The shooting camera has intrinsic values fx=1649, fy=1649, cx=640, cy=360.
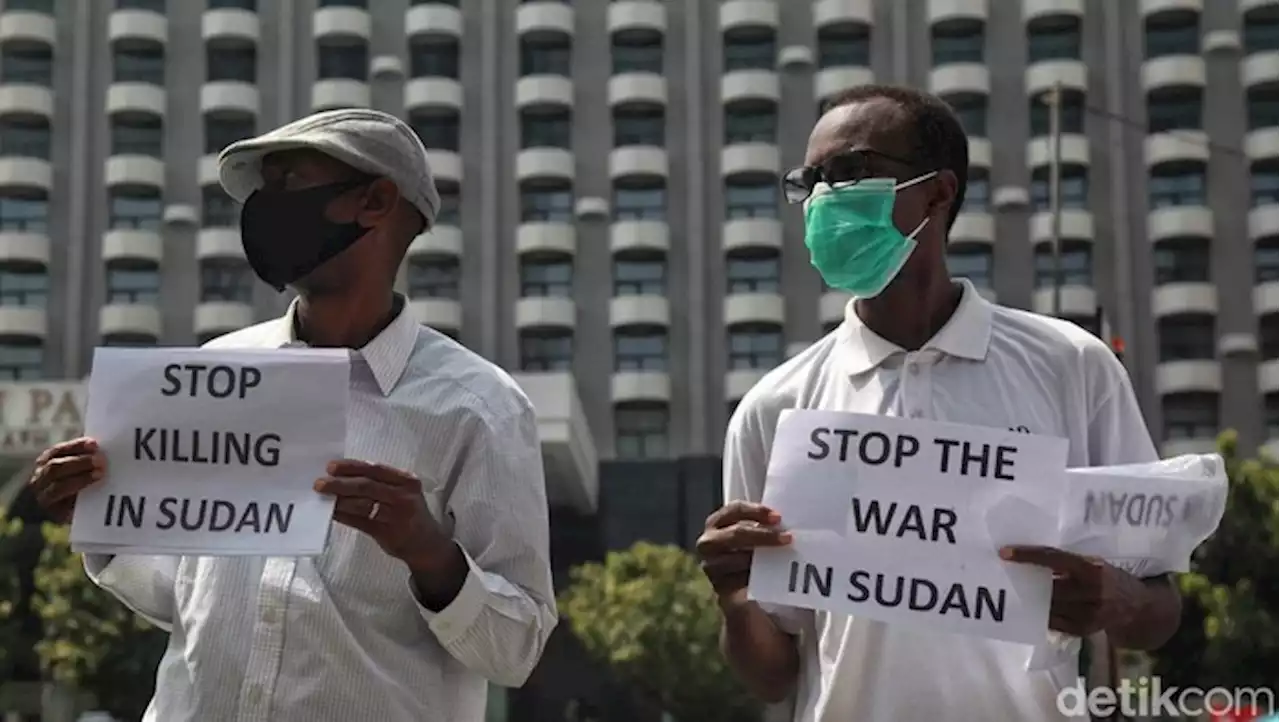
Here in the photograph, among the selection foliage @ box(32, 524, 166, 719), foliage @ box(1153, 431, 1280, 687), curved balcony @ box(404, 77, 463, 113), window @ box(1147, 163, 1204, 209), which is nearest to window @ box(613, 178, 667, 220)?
curved balcony @ box(404, 77, 463, 113)

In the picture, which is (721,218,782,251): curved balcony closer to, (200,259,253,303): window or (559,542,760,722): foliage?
(559,542,760,722): foliage

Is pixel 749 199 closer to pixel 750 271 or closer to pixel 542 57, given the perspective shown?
pixel 750 271

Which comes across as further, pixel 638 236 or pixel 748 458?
pixel 638 236

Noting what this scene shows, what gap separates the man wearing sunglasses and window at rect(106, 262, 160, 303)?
45209 millimetres

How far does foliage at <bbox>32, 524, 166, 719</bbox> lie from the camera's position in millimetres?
33031

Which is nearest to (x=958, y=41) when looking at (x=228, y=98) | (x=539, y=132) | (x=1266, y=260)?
(x=1266, y=260)

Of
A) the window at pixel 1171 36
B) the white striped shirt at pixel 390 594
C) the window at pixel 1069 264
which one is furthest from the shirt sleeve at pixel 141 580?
the window at pixel 1171 36

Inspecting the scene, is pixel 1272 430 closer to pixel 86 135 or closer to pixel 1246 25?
pixel 1246 25

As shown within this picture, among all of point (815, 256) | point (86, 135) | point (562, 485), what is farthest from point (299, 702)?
point (86, 135)

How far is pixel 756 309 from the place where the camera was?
45.3 metres

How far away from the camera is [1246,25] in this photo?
149ft

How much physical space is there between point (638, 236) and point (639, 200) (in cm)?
149

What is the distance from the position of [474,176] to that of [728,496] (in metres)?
44.1

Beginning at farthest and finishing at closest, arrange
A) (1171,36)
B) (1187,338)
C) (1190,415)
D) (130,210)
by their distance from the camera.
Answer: (130,210) < (1171,36) < (1187,338) < (1190,415)
